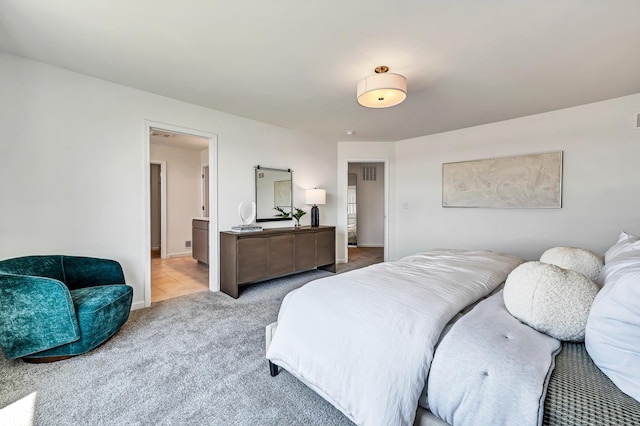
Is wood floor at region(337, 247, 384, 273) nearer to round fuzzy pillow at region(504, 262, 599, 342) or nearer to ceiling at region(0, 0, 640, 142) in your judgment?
ceiling at region(0, 0, 640, 142)

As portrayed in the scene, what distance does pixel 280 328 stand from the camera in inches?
64.9

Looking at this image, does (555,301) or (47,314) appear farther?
(47,314)

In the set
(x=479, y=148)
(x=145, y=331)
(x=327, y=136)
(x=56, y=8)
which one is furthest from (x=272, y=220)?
(x=479, y=148)

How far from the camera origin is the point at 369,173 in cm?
748

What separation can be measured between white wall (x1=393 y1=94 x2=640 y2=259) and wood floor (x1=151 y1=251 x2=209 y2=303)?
11.9 ft

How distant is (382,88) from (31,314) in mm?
3077

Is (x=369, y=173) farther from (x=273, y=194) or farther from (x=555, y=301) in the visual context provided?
(x=555, y=301)

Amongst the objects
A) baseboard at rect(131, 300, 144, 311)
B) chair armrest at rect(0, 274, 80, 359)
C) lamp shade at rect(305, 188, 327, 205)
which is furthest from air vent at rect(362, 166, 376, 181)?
chair armrest at rect(0, 274, 80, 359)

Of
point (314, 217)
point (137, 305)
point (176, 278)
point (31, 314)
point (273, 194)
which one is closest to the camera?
point (31, 314)

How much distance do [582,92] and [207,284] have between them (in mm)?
5091

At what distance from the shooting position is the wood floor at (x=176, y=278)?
3.52 metres

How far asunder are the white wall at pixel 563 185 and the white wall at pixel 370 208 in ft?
7.54

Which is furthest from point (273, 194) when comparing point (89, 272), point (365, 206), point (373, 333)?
point (365, 206)

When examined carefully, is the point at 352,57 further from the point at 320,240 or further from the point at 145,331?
the point at 145,331
